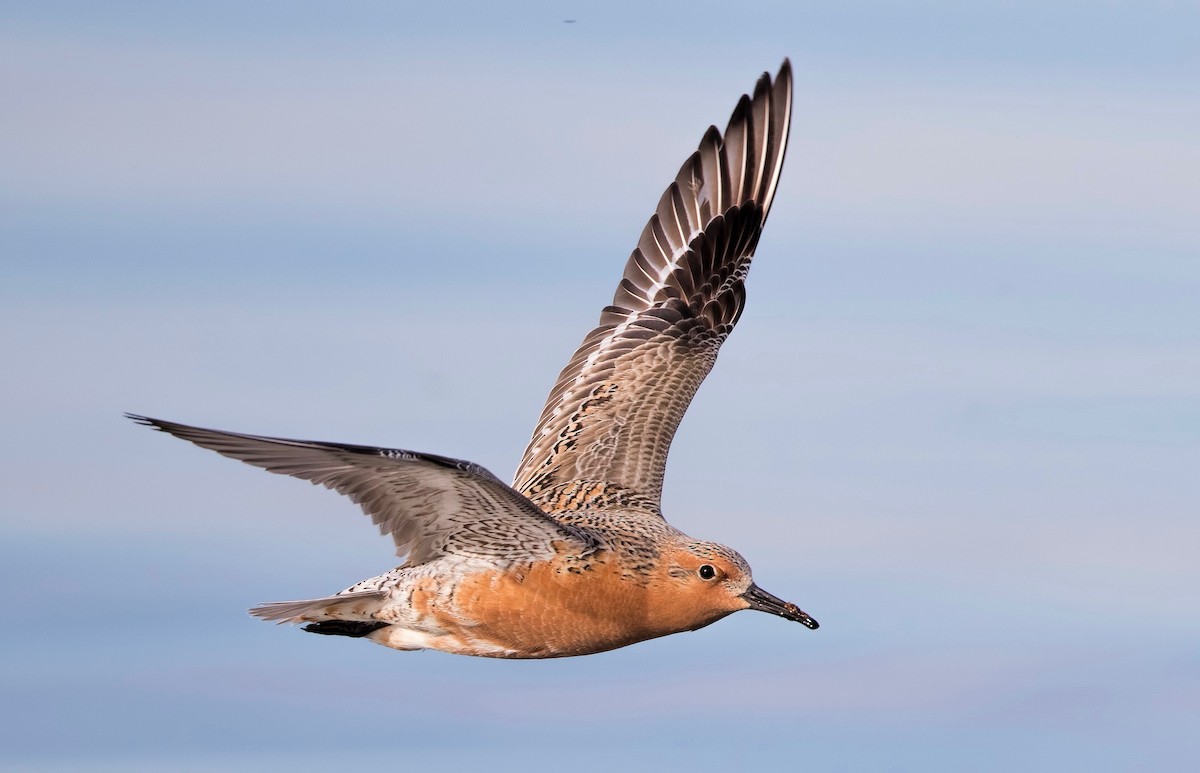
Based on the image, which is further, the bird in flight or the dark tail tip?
the dark tail tip

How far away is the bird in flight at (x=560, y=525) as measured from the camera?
669 inches

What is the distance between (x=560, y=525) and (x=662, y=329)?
17.9ft

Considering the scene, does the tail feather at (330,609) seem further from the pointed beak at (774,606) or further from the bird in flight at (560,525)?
the pointed beak at (774,606)

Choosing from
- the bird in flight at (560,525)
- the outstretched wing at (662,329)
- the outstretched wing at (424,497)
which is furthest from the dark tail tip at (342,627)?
the outstretched wing at (662,329)

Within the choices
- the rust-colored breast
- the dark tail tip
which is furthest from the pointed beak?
the dark tail tip

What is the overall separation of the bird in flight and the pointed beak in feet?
0.05

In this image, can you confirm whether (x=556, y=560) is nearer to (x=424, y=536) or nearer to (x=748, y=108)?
(x=424, y=536)

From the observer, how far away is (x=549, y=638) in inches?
715

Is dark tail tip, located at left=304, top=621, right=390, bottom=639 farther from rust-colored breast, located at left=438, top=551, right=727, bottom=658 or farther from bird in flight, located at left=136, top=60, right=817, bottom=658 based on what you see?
rust-colored breast, located at left=438, top=551, right=727, bottom=658

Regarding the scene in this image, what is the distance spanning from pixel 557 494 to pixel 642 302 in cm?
402

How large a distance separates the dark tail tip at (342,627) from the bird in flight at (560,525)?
0.02 m

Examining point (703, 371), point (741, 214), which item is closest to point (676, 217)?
point (741, 214)

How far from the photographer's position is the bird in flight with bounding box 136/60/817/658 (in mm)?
17000

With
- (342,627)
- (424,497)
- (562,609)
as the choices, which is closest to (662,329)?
(562,609)
